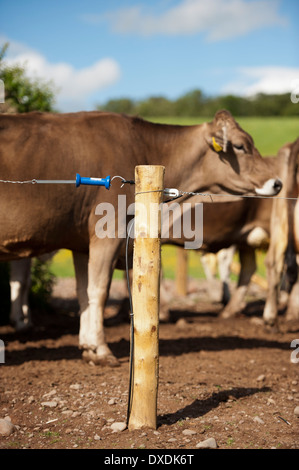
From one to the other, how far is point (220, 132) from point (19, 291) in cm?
353

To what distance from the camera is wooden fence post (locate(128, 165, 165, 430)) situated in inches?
167

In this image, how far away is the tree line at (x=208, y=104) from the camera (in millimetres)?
69438

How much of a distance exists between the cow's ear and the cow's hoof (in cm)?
Answer: 277

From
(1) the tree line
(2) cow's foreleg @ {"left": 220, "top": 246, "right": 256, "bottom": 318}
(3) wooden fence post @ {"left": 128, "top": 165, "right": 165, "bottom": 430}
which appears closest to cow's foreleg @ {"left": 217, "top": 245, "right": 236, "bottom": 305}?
(2) cow's foreleg @ {"left": 220, "top": 246, "right": 256, "bottom": 318}

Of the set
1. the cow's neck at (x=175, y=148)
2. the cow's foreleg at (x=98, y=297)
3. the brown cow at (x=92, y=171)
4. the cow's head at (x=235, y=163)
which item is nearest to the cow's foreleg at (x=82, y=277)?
the brown cow at (x=92, y=171)

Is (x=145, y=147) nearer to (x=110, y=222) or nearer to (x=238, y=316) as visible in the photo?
(x=110, y=222)

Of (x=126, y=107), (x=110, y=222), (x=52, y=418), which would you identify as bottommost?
(x=52, y=418)

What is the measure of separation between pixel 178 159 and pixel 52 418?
12.3 ft

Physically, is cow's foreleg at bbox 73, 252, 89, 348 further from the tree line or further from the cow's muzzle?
the tree line

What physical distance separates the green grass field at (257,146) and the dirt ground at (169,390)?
343 inches

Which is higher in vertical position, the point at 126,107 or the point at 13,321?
the point at 126,107

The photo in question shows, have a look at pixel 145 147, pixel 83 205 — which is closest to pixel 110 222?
pixel 83 205

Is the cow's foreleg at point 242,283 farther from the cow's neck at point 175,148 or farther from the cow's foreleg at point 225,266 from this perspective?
the cow's neck at point 175,148
